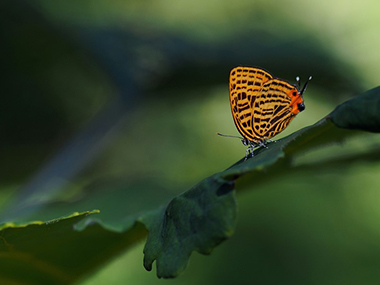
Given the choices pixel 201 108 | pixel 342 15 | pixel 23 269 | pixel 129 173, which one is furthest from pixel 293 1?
pixel 23 269

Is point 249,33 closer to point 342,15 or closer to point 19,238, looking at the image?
point 342,15

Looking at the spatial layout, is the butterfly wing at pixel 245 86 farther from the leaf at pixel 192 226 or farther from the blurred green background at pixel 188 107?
the leaf at pixel 192 226

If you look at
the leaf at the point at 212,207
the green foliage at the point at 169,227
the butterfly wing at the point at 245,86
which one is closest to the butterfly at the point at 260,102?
the butterfly wing at the point at 245,86

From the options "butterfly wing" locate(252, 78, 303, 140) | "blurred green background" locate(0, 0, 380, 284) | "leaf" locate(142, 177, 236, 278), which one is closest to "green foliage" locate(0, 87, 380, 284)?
"leaf" locate(142, 177, 236, 278)

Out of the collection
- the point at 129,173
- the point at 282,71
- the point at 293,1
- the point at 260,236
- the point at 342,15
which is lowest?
the point at 260,236

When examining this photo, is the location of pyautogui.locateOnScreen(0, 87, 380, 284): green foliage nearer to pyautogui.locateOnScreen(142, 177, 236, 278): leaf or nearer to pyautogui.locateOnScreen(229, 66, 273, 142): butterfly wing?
pyautogui.locateOnScreen(142, 177, 236, 278): leaf

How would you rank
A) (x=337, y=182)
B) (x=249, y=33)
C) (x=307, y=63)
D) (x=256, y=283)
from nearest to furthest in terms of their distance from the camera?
(x=256, y=283), (x=337, y=182), (x=307, y=63), (x=249, y=33)

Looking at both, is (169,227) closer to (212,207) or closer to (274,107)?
(212,207)
